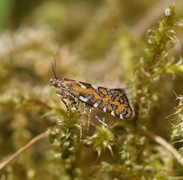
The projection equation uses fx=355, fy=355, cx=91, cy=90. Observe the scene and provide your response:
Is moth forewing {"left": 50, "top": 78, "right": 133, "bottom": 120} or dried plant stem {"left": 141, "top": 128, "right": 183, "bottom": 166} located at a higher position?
moth forewing {"left": 50, "top": 78, "right": 133, "bottom": 120}

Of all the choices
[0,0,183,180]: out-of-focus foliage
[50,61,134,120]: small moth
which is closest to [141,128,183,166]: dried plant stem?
[0,0,183,180]: out-of-focus foliage

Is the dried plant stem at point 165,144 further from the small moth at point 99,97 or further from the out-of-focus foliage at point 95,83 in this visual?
the small moth at point 99,97

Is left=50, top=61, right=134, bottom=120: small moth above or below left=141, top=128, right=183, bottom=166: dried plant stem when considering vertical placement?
above

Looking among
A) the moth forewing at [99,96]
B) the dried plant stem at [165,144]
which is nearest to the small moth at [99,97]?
the moth forewing at [99,96]

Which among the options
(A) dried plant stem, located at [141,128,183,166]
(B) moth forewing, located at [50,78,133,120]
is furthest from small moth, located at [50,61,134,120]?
(A) dried plant stem, located at [141,128,183,166]

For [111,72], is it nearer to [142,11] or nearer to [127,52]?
[127,52]

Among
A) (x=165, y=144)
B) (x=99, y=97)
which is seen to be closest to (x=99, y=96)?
(x=99, y=97)

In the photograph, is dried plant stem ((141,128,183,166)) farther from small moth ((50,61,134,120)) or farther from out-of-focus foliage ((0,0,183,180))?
small moth ((50,61,134,120))
